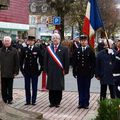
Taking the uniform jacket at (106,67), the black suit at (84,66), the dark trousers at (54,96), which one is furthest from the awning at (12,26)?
the uniform jacket at (106,67)

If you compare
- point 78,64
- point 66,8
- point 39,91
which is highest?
point 66,8

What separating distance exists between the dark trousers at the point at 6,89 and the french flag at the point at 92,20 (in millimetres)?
2849

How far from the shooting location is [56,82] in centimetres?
1166

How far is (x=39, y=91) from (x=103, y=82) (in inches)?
158

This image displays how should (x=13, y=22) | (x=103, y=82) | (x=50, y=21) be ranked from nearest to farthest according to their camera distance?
Answer: (x=103, y=82)
(x=50, y=21)
(x=13, y=22)

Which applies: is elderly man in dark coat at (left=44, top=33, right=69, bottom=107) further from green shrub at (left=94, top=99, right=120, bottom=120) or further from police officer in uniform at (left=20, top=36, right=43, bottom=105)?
green shrub at (left=94, top=99, right=120, bottom=120)

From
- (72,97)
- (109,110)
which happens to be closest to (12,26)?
(72,97)

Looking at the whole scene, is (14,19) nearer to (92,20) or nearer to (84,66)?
(84,66)

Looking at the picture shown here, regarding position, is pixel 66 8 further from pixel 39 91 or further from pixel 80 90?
pixel 80 90

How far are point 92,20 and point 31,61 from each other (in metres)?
2.47

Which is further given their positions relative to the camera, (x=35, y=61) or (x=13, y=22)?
(x=13, y=22)

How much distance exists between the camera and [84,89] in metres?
11.7

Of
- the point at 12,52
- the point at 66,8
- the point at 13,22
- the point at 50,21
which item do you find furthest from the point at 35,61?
the point at 13,22

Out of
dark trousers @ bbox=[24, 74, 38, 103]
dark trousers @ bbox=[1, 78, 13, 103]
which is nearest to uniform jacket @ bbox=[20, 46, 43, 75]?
dark trousers @ bbox=[24, 74, 38, 103]
